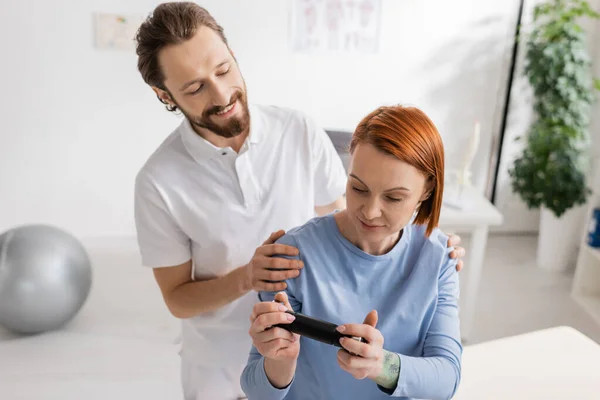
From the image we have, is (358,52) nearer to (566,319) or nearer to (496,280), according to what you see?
(496,280)

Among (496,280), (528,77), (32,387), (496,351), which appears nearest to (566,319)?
(496,280)

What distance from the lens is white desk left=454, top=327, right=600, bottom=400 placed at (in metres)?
1.28

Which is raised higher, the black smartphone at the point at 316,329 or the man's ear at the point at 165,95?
the man's ear at the point at 165,95

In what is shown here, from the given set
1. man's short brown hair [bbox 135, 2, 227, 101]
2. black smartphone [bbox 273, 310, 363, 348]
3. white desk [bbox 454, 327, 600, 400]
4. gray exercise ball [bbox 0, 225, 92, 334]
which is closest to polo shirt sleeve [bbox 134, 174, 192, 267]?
man's short brown hair [bbox 135, 2, 227, 101]

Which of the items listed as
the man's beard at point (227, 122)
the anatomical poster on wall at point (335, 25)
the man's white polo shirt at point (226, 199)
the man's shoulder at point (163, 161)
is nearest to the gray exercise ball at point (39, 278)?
the man's white polo shirt at point (226, 199)

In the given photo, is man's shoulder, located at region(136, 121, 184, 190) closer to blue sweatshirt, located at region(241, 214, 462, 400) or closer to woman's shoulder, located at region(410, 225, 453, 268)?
blue sweatshirt, located at region(241, 214, 462, 400)

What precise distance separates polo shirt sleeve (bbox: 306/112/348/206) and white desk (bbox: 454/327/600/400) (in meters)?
0.52

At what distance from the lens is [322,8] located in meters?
3.14

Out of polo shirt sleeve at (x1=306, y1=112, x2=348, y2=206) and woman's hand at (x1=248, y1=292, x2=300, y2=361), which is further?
polo shirt sleeve at (x1=306, y1=112, x2=348, y2=206)

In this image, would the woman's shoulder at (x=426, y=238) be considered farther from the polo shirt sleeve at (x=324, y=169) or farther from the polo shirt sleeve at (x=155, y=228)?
the polo shirt sleeve at (x=155, y=228)

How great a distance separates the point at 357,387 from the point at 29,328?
5.33 ft

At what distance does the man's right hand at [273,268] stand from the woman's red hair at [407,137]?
0.72 ft

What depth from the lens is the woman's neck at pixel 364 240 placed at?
1023 millimetres

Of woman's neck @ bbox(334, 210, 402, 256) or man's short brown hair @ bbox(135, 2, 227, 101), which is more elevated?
man's short brown hair @ bbox(135, 2, 227, 101)
